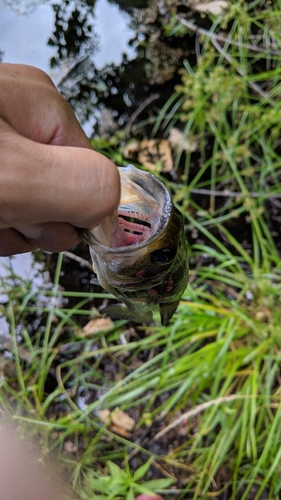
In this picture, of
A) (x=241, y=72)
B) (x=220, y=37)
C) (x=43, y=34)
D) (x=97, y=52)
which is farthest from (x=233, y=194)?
(x=43, y=34)

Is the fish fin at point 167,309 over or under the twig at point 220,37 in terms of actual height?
under

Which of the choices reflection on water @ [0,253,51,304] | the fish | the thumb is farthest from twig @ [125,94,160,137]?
the thumb

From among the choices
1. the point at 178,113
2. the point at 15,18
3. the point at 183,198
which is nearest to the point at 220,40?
the point at 178,113

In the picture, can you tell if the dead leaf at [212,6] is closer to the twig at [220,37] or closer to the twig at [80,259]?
the twig at [220,37]

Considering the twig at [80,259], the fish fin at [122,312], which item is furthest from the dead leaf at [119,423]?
the twig at [80,259]

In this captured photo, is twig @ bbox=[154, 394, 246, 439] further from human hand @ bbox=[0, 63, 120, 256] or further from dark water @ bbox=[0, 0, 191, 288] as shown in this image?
dark water @ bbox=[0, 0, 191, 288]

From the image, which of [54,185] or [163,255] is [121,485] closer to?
[163,255]
